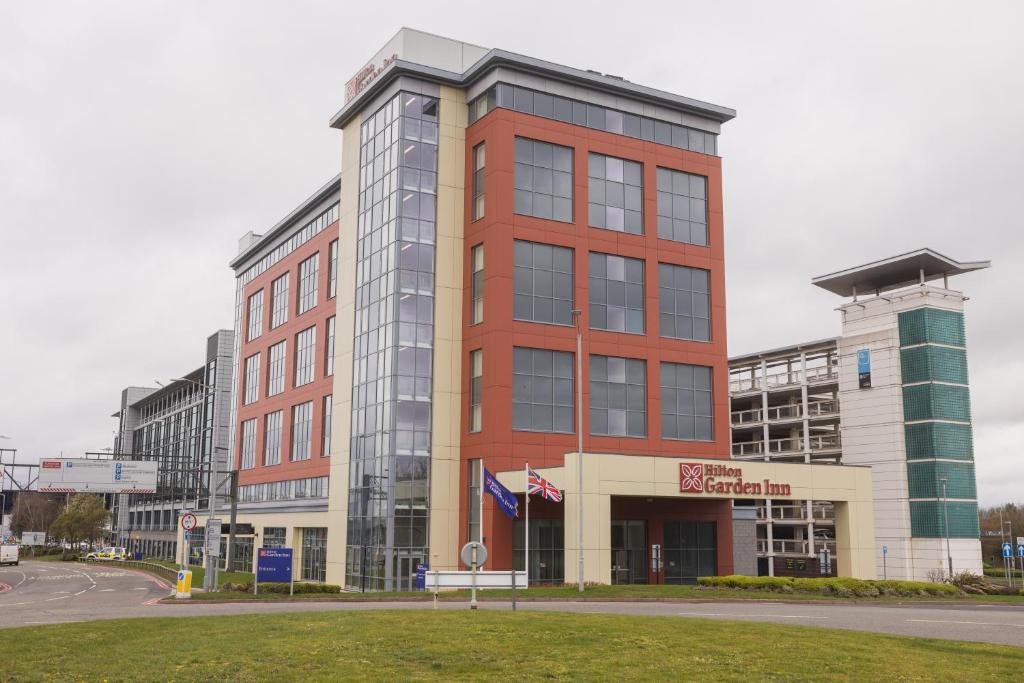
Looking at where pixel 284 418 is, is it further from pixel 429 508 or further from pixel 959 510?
pixel 959 510

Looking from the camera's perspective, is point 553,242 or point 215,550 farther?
point 553,242

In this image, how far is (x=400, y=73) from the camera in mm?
55688

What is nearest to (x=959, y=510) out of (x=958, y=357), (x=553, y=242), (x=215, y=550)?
(x=958, y=357)

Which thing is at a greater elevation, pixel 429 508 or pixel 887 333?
pixel 887 333

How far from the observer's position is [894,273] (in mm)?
84250

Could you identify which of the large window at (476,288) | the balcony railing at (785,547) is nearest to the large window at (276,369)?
the large window at (476,288)

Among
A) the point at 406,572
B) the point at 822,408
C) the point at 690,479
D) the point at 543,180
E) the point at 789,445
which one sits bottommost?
the point at 406,572

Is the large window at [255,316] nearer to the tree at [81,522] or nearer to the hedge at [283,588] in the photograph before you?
the hedge at [283,588]

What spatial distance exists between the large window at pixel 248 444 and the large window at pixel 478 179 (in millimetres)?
37169

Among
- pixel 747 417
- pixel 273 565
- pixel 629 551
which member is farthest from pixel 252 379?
pixel 747 417

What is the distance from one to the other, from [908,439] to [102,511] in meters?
101

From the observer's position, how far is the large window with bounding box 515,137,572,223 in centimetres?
5378

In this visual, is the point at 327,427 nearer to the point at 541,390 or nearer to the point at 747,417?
the point at 541,390

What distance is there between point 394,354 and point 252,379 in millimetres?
35948
